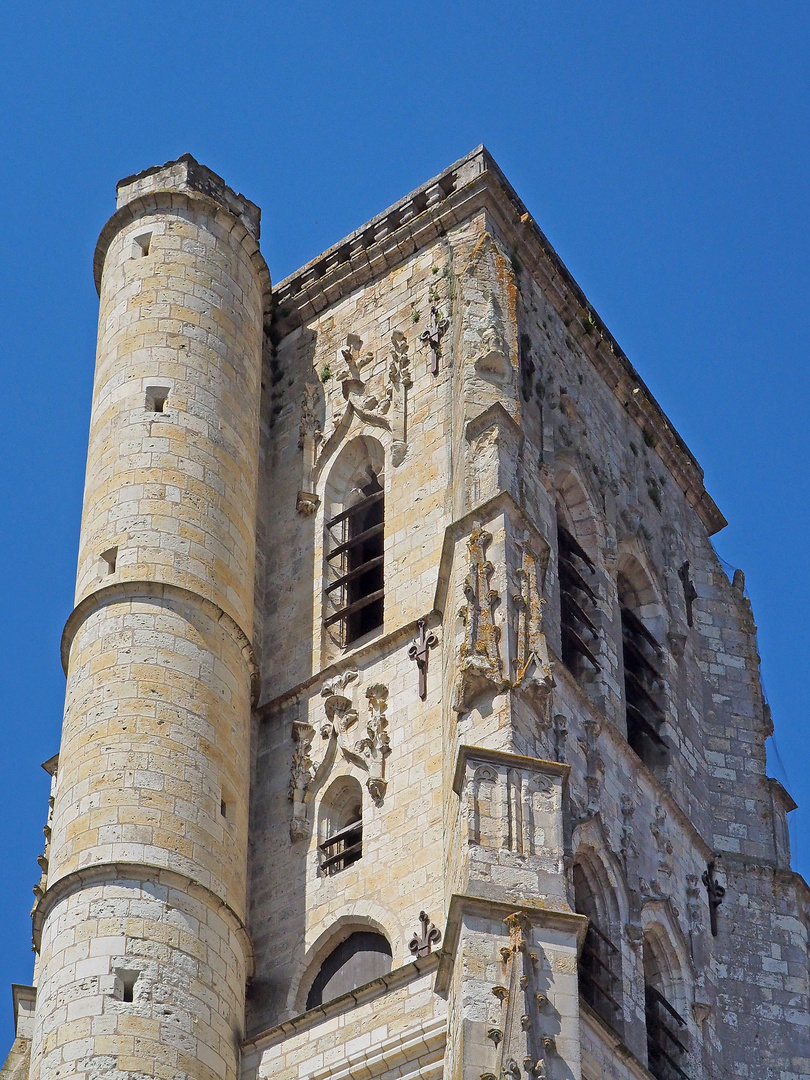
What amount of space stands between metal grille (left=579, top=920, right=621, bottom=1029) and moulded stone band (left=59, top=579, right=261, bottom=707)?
15.5ft

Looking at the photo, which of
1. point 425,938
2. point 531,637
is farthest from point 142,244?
point 425,938

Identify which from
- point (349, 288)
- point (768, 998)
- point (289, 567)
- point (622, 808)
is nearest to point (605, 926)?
point (622, 808)

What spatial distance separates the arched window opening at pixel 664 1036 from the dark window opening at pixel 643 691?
10.7ft

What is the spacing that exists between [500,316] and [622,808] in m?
5.61

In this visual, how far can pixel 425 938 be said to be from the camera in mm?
27875

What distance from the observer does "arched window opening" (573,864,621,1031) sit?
94.9 ft

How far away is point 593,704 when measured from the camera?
30906mm

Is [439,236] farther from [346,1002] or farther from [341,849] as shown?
[346,1002]

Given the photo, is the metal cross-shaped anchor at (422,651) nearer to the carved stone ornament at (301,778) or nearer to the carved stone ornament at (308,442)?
the carved stone ornament at (301,778)

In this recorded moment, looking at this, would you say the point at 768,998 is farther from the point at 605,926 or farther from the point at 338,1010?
the point at 338,1010

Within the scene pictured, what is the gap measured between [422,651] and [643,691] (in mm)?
4613

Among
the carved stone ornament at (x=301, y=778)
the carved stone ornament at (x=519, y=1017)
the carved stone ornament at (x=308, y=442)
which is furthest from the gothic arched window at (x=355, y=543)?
the carved stone ornament at (x=519, y=1017)

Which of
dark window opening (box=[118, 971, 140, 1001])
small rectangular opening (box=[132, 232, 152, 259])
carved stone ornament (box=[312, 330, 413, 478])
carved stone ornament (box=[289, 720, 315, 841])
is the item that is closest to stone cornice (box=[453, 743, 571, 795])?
dark window opening (box=[118, 971, 140, 1001])

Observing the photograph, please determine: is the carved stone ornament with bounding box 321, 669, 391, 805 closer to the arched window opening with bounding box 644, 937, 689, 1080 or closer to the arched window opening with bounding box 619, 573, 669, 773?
the arched window opening with bounding box 644, 937, 689, 1080
